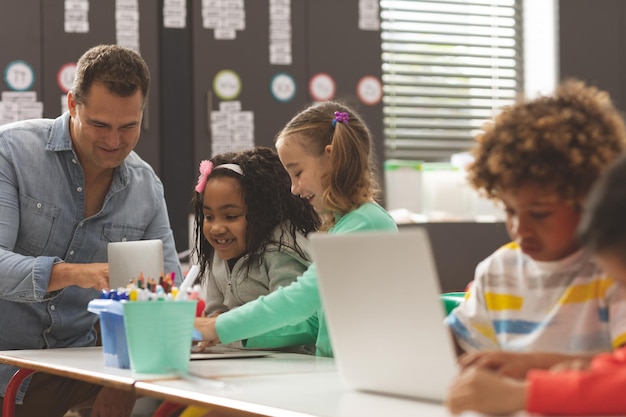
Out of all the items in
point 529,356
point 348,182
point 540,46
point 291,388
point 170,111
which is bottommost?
point 291,388

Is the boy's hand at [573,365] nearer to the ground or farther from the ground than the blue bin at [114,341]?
farther from the ground

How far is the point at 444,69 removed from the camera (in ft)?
15.2

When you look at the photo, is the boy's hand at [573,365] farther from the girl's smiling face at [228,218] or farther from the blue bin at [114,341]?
the girl's smiling face at [228,218]

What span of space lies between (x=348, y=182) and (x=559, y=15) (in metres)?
2.96

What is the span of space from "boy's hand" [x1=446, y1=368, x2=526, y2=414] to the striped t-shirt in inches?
10.0

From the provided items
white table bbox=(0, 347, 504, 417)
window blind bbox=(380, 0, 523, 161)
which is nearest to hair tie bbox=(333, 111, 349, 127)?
white table bbox=(0, 347, 504, 417)

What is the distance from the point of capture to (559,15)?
461 cm

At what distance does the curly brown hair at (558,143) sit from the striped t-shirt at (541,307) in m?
0.11

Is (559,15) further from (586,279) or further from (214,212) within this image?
(586,279)

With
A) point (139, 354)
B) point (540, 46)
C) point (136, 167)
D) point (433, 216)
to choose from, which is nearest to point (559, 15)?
point (540, 46)

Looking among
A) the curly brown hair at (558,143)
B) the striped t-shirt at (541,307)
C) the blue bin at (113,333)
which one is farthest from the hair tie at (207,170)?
the curly brown hair at (558,143)

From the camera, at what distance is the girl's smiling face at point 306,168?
2047mm

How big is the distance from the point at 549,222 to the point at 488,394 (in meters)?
0.32

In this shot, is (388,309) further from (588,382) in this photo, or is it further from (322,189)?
(322,189)
